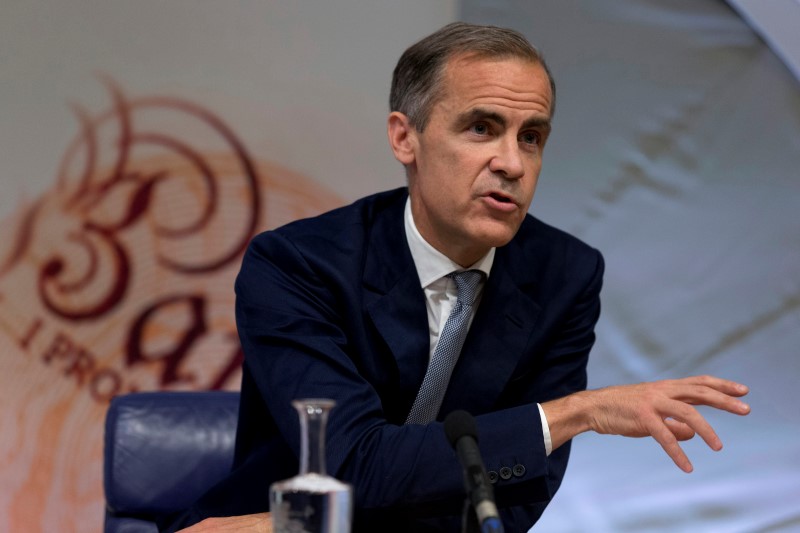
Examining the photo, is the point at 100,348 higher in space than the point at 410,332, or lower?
higher

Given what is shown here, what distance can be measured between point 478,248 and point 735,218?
1.53m

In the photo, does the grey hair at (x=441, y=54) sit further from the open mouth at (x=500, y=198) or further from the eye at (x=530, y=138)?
the open mouth at (x=500, y=198)

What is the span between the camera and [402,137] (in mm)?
2012

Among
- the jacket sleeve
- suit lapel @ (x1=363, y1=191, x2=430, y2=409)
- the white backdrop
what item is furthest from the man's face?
the white backdrop

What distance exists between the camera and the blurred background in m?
3.12

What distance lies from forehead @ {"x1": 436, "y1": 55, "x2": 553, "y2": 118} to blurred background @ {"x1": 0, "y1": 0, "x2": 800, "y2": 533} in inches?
56.1

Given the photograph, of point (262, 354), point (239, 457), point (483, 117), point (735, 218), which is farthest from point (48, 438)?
point (735, 218)

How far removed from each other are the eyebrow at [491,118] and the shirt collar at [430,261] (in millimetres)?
254

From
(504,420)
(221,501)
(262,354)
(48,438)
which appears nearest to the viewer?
(504,420)

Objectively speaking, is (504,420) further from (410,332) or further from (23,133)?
(23,133)

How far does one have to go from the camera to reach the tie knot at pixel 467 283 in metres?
1.92

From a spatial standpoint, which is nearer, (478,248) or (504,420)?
(504,420)

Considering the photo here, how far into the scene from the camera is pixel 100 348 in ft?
10.4

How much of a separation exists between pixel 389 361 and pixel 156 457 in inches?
24.7
